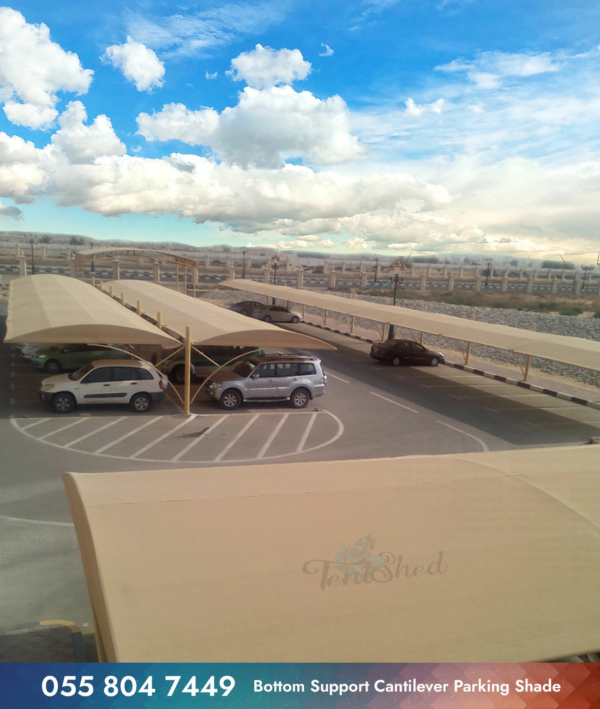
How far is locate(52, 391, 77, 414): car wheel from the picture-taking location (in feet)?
49.2

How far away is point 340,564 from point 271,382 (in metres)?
13.0

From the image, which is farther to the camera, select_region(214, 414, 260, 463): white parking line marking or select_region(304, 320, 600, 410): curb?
select_region(304, 320, 600, 410): curb

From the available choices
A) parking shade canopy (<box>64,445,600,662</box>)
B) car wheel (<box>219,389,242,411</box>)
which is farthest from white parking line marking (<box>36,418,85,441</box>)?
parking shade canopy (<box>64,445,600,662</box>)

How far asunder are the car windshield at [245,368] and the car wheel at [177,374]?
2.68 m

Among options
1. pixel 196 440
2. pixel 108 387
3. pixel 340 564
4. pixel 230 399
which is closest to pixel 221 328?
pixel 230 399

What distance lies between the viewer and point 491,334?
2203 cm

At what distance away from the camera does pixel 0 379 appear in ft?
61.2

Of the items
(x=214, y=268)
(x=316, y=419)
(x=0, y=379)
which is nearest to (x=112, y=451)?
(x=316, y=419)

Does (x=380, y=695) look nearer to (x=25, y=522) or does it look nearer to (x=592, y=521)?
(x=592, y=521)

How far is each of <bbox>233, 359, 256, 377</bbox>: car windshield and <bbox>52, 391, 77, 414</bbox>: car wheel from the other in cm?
510

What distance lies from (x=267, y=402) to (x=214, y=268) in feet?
231

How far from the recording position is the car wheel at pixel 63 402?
15.0 meters

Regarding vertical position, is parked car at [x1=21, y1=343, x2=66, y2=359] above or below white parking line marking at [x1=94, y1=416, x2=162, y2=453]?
above

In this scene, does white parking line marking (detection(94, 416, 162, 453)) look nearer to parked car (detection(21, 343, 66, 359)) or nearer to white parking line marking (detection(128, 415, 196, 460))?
white parking line marking (detection(128, 415, 196, 460))
